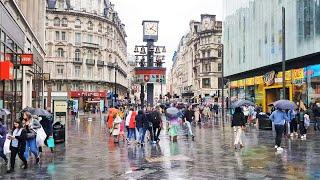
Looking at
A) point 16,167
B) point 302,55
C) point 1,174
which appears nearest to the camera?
point 1,174

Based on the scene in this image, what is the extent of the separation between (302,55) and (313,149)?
19.5m

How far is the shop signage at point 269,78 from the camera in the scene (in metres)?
43.5

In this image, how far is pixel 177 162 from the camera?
13.5 meters

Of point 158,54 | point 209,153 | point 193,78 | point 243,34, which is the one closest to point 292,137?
point 209,153

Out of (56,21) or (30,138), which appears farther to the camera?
(56,21)

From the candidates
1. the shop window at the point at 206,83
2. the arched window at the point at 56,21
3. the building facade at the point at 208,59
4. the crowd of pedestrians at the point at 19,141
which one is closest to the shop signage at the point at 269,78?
the crowd of pedestrians at the point at 19,141

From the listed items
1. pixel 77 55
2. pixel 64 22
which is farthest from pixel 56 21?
pixel 77 55

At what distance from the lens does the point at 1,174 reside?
11.7 metres

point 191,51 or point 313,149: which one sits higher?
point 191,51

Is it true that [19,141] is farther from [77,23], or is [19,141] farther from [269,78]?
[77,23]

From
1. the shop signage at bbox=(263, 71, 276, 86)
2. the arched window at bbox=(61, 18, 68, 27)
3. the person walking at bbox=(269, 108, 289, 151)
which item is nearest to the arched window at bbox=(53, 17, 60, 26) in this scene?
the arched window at bbox=(61, 18, 68, 27)

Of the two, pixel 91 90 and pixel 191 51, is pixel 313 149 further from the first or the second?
pixel 191 51

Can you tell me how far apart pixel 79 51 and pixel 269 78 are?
49970 mm

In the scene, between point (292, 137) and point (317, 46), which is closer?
point (292, 137)
